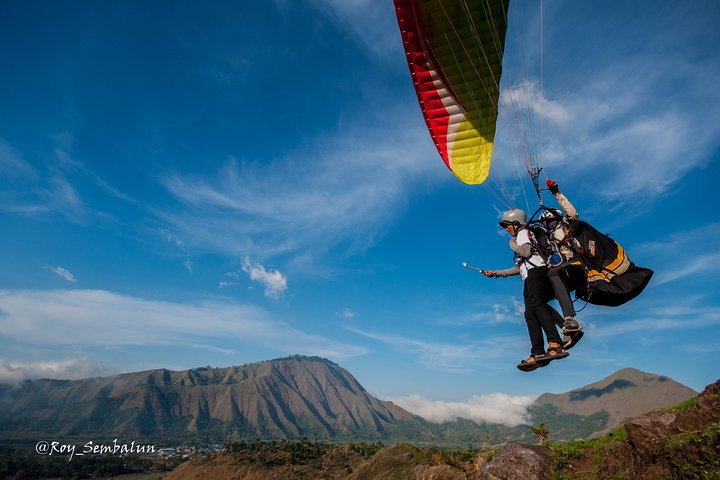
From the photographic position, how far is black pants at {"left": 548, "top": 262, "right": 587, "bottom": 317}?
626cm

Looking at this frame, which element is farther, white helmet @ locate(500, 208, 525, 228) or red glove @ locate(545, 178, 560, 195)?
white helmet @ locate(500, 208, 525, 228)

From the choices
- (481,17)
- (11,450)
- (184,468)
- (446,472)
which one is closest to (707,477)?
(446,472)

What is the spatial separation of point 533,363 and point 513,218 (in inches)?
99.9

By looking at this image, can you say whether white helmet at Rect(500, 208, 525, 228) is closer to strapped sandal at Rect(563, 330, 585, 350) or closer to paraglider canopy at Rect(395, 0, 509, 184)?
strapped sandal at Rect(563, 330, 585, 350)

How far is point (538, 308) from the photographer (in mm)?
6512

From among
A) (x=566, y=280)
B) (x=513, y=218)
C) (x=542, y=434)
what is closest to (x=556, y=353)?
(x=566, y=280)

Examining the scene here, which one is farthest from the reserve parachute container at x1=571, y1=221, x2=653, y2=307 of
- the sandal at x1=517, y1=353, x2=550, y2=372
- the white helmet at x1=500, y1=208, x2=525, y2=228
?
the sandal at x1=517, y1=353, x2=550, y2=372

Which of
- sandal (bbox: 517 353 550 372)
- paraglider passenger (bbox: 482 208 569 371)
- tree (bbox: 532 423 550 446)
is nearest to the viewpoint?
sandal (bbox: 517 353 550 372)

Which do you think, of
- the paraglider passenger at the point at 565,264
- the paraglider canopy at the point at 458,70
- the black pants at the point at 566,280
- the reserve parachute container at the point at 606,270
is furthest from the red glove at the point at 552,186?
the paraglider canopy at the point at 458,70

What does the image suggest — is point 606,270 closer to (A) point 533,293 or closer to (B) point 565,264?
(B) point 565,264

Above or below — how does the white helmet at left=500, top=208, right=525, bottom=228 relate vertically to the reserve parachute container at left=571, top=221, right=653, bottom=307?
above


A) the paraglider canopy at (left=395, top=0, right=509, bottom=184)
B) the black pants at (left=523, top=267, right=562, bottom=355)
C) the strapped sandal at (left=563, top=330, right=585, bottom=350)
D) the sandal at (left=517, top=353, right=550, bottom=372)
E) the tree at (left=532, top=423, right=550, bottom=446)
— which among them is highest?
the paraglider canopy at (left=395, top=0, right=509, bottom=184)

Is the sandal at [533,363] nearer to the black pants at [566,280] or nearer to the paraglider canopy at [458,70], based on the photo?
the black pants at [566,280]

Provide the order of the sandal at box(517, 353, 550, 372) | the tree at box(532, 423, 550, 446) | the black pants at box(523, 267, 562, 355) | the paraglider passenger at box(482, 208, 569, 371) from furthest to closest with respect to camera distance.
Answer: the tree at box(532, 423, 550, 446) → the black pants at box(523, 267, 562, 355) → the paraglider passenger at box(482, 208, 569, 371) → the sandal at box(517, 353, 550, 372)
